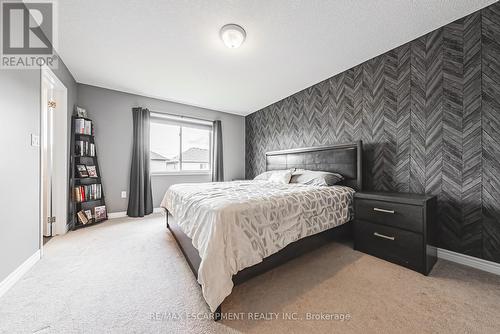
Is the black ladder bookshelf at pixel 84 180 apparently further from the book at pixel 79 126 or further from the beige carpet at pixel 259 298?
the beige carpet at pixel 259 298

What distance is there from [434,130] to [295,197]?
177 centimetres

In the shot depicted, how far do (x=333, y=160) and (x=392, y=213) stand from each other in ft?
3.83

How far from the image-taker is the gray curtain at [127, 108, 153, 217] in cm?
360

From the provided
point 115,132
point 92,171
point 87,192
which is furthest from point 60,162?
point 115,132

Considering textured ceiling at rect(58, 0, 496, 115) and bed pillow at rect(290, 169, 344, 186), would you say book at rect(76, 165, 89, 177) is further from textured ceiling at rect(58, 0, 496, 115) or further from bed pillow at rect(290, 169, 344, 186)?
bed pillow at rect(290, 169, 344, 186)

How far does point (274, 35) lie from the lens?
6.89 feet

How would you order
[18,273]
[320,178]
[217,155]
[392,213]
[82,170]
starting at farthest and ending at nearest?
[217,155]
[82,170]
[320,178]
[392,213]
[18,273]

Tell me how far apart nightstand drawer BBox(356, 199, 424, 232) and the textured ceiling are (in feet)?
6.14

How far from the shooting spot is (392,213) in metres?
1.90

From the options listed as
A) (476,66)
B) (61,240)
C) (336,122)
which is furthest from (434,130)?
(61,240)

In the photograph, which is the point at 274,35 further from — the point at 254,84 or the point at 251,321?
the point at 251,321

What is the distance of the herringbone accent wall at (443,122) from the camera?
1.77m

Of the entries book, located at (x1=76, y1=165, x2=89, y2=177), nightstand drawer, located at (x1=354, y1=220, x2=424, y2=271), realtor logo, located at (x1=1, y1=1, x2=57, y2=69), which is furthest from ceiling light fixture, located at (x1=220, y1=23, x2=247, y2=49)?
book, located at (x1=76, y1=165, x2=89, y2=177)

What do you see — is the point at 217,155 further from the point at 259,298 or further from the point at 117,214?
the point at 259,298
